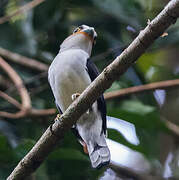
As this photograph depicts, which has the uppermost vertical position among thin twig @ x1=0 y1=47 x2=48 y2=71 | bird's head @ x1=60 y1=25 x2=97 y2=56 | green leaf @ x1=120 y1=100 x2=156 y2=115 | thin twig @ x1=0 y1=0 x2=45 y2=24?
thin twig @ x1=0 y1=0 x2=45 y2=24

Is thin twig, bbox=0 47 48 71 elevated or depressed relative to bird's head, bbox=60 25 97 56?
elevated

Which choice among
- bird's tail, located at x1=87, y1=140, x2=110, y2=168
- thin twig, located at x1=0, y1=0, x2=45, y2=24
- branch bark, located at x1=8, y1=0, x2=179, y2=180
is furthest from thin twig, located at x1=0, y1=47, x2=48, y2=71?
branch bark, located at x1=8, y1=0, x2=179, y2=180

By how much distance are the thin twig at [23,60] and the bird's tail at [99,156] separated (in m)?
1.80

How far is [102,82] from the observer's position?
7.98 ft

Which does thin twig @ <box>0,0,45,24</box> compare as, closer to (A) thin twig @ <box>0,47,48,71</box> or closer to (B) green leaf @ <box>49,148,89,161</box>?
(A) thin twig @ <box>0,47,48,71</box>

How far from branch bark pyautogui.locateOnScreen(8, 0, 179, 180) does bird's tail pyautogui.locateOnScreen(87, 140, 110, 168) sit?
455 mm

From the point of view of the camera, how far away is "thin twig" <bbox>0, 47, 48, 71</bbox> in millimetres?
4893

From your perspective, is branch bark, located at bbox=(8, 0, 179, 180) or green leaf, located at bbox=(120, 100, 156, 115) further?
green leaf, located at bbox=(120, 100, 156, 115)

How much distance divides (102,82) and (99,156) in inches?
35.3

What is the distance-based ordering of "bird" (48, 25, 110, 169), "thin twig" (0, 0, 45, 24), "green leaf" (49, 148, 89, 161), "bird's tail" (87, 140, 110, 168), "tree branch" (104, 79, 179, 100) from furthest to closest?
1. "thin twig" (0, 0, 45, 24)
2. "tree branch" (104, 79, 179, 100)
3. "green leaf" (49, 148, 89, 161)
4. "bird" (48, 25, 110, 169)
5. "bird's tail" (87, 140, 110, 168)

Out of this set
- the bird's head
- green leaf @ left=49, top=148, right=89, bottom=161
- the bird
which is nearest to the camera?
the bird

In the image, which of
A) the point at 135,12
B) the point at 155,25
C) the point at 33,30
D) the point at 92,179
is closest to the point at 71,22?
the point at 33,30

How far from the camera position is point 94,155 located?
3.23 meters

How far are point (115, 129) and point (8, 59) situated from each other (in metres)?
1.77
